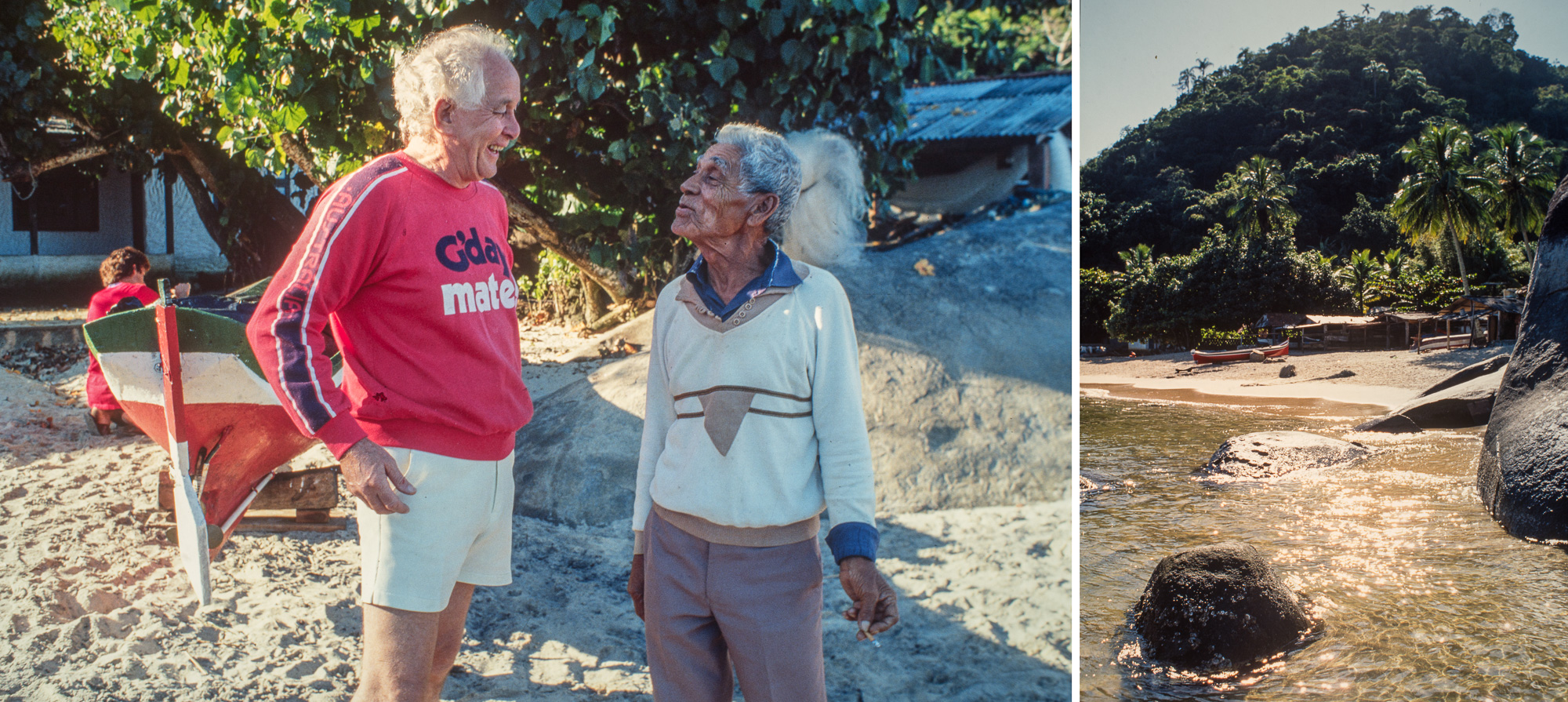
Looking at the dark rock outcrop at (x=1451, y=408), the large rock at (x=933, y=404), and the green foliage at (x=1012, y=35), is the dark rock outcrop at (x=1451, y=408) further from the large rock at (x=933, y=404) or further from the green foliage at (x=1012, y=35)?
the green foliage at (x=1012, y=35)

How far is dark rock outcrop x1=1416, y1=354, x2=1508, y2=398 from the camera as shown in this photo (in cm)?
230

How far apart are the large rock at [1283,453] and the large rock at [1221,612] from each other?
22 cm

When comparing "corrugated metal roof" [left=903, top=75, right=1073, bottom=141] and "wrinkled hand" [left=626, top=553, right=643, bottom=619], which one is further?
"corrugated metal roof" [left=903, top=75, right=1073, bottom=141]

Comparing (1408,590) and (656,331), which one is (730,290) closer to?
(656,331)

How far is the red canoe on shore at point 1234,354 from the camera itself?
8.28 ft

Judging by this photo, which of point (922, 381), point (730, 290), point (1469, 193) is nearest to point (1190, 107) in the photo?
point (1469, 193)

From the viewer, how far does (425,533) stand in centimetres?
160

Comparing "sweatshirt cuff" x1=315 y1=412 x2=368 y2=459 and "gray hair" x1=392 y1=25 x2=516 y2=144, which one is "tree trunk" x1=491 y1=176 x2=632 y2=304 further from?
"sweatshirt cuff" x1=315 y1=412 x2=368 y2=459

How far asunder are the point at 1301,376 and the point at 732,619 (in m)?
1.83

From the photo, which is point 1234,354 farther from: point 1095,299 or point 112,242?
point 112,242

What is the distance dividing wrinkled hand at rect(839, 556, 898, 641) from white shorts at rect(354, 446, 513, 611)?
71 cm

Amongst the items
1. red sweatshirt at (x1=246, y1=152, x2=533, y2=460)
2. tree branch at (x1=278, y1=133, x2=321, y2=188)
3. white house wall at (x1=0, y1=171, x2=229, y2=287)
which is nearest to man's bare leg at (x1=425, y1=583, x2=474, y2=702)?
red sweatshirt at (x1=246, y1=152, x2=533, y2=460)

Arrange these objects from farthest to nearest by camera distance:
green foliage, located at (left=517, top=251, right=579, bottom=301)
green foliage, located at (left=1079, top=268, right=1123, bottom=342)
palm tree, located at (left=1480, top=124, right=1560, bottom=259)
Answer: green foliage, located at (left=517, top=251, right=579, bottom=301) < green foliage, located at (left=1079, top=268, right=1123, bottom=342) < palm tree, located at (left=1480, top=124, right=1560, bottom=259)

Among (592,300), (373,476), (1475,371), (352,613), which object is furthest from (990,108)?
(373,476)
